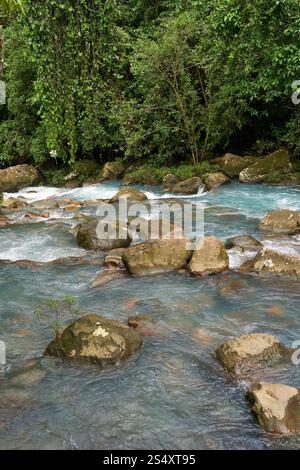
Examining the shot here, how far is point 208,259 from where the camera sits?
694 centimetres

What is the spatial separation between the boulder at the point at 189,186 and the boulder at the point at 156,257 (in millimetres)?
5932

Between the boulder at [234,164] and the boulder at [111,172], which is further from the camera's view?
the boulder at [111,172]

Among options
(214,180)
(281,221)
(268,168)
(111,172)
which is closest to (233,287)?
(281,221)

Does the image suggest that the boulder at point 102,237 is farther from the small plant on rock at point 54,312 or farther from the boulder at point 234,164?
the boulder at point 234,164

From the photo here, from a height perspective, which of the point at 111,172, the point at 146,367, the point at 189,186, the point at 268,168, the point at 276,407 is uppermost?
the point at 268,168

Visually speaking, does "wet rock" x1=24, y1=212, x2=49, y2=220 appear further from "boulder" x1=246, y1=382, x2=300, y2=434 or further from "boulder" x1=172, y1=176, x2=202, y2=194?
"boulder" x1=246, y1=382, x2=300, y2=434

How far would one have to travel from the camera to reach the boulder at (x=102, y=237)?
814 centimetres

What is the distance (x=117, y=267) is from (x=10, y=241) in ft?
9.20

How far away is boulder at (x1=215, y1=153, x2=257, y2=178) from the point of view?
539 inches

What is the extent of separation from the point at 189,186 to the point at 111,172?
386 cm

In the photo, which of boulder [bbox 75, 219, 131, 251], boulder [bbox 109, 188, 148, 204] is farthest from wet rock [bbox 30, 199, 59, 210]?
boulder [bbox 75, 219, 131, 251]

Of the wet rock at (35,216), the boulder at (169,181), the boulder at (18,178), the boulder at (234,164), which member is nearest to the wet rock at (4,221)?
the wet rock at (35,216)

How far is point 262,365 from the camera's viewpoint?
175 inches

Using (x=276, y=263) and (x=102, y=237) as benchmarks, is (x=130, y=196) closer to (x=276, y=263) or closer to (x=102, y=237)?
(x=102, y=237)
